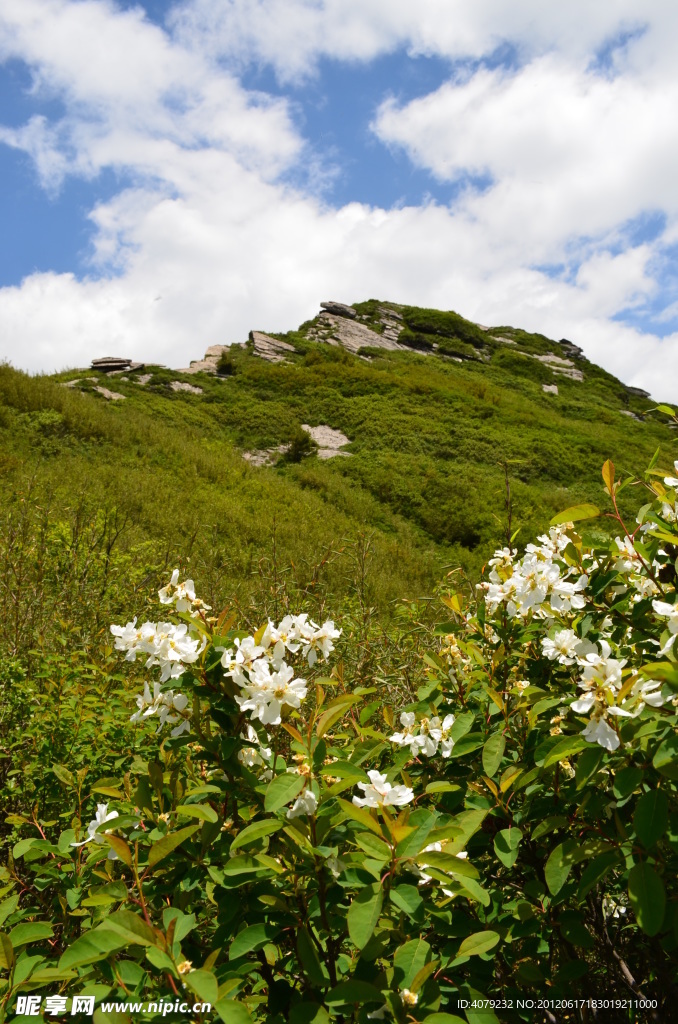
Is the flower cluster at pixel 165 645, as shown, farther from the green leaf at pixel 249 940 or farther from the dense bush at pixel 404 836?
the green leaf at pixel 249 940

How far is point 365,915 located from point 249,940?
235mm

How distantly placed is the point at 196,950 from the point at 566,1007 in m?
0.73

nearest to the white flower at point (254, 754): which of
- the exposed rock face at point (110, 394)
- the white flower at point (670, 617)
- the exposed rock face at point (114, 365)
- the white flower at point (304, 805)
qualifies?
the white flower at point (304, 805)

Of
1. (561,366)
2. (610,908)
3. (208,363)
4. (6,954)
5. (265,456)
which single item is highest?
(561,366)

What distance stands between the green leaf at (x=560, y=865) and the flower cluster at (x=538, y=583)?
477 mm

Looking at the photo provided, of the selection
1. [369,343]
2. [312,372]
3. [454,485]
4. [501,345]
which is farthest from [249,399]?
[501,345]

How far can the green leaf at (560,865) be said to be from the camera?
1.03 meters

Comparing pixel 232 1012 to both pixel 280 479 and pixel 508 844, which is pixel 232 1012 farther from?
pixel 280 479

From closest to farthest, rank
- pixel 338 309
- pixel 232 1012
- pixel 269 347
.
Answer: pixel 232 1012, pixel 269 347, pixel 338 309

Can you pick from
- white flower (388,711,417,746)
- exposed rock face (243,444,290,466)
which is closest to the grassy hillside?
exposed rock face (243,444,290,466)

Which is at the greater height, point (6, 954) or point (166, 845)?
point (166, 845)

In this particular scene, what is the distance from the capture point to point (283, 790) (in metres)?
0.98

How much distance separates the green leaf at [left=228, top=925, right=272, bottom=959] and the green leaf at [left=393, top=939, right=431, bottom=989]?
206mm

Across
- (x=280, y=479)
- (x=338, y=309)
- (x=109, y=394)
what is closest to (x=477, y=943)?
(x=280, y=479)
